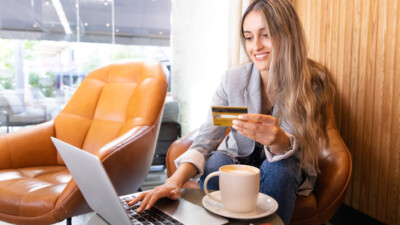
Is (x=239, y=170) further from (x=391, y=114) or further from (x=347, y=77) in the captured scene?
(x=347, y=77)

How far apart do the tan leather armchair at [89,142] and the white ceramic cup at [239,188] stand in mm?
754

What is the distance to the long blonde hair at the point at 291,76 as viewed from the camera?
1.24 m

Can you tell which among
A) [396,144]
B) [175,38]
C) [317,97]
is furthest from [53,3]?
[396,144]

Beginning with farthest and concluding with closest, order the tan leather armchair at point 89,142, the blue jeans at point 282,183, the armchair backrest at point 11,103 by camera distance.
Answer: the armchair backrest at point 11,103, the tan leather armchair at point 89,142, the blue jeans at point 282,183

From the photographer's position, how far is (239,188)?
2.59 feet

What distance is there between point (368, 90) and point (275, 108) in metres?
0.72

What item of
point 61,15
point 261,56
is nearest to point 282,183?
point 261,56

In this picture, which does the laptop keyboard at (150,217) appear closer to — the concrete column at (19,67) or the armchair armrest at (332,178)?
the armchair armrest at (332,178)

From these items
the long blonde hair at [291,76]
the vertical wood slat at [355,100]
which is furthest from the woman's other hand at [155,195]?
the vertical wood slat at [355,100]

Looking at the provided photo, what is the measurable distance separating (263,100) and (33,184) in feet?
3.57

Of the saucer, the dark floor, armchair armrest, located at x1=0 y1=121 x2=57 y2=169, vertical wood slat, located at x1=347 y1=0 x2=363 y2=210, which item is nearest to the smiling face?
the saucer

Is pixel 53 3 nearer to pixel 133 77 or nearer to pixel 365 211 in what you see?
pixel 133 77

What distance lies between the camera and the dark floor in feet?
5.91

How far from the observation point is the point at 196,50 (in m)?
3.09
